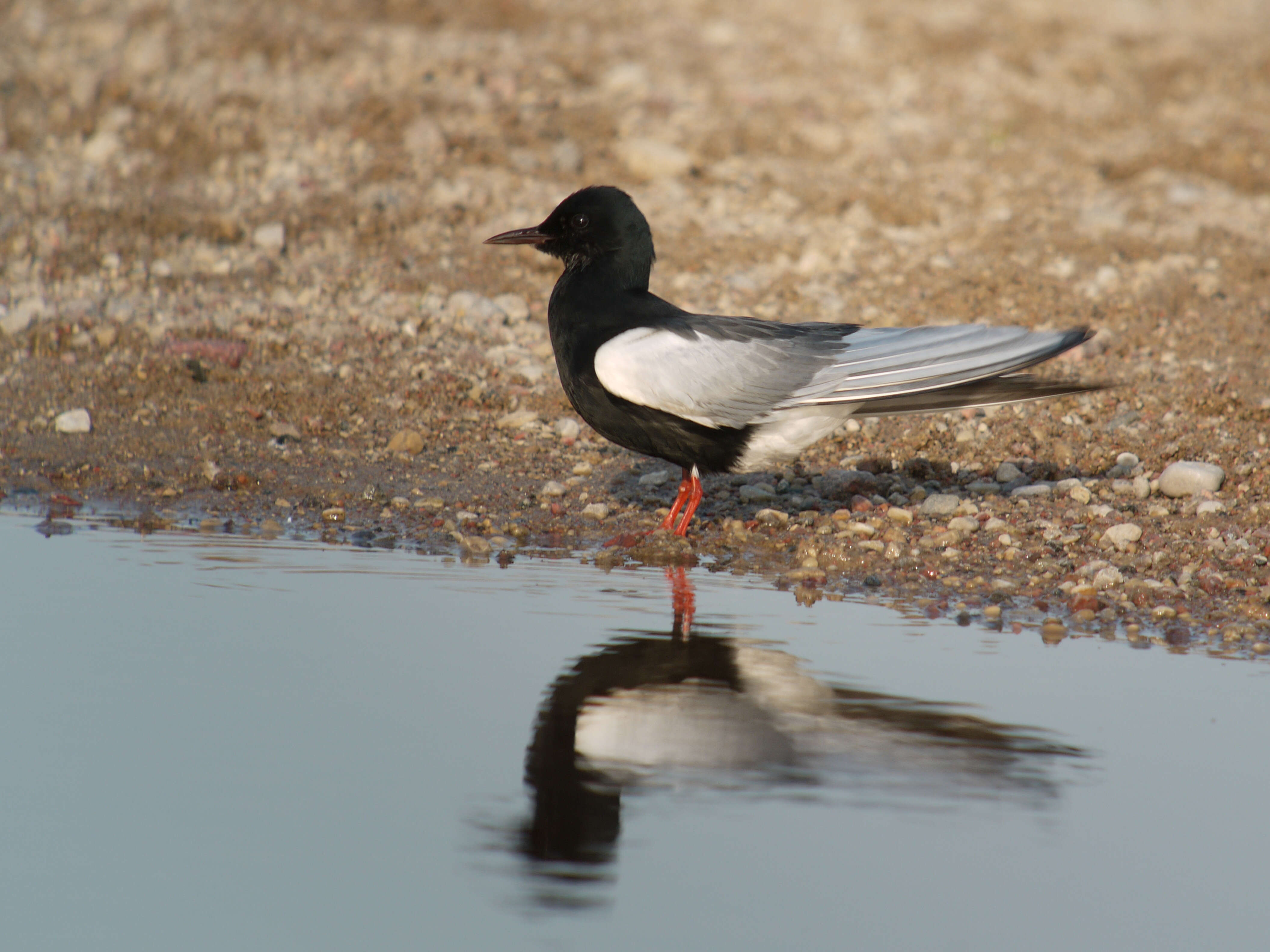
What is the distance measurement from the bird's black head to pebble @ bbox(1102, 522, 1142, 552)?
196 cm

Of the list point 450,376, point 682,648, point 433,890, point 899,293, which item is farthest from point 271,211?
point 433,890

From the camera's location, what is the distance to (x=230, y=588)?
445 cm

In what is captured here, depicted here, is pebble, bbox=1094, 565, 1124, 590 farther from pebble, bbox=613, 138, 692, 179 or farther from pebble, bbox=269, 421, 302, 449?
pebble, bbox=613, 138, 692, 179

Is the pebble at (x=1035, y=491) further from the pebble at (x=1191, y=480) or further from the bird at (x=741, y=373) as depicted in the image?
the bird at (x=741, y=373)

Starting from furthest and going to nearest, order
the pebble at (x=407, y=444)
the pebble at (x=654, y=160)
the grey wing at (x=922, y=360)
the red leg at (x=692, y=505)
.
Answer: the pebble at (x=654, y=160) < the pebble at (x=407, y=444) < the red leg at (x=692, y=505) < the grey wing at (x=922, y=360)

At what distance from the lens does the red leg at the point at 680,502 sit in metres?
5.31

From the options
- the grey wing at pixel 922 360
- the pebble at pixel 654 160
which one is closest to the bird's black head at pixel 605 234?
the grey wing at pixel 922 360

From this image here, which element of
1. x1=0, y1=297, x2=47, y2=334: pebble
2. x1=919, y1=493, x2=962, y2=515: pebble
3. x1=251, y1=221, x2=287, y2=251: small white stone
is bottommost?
x1=919, y1=493, x2=962, y2=515: pebble

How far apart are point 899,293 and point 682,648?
14.5 feet

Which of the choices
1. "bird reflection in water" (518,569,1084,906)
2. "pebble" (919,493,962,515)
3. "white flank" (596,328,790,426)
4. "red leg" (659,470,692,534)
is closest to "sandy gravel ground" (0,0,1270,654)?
"pebble" (919,493,962,515)

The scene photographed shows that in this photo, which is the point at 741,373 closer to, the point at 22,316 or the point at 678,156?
the point at 22,316

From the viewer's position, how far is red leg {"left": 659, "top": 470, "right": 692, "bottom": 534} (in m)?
5.31

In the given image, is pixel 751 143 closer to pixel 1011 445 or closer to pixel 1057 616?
pixel 1011 445

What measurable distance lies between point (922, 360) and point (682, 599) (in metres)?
1.19
